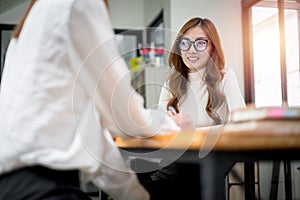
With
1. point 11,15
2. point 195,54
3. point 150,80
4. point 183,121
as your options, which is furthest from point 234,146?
point 11,15

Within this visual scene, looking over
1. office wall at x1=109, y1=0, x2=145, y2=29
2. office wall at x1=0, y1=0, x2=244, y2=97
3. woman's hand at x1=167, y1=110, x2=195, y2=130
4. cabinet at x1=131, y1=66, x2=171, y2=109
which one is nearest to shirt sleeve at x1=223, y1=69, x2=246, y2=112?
woman's hand at x1=167, y1=110, x2=195, y2=130

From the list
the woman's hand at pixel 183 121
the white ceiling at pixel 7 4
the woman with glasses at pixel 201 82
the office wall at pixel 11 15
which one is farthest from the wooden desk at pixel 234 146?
the office wall at pixel 11 15

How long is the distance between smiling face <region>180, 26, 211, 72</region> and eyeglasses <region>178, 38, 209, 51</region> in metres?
0.02

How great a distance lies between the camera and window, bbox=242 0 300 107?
3.80 meters

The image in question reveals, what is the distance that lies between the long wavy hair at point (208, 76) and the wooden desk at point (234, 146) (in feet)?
3.21

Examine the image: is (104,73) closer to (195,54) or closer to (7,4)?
(195,54)

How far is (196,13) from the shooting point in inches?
182

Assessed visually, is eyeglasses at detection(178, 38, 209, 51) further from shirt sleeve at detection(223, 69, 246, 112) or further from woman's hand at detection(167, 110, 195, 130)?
woman's hand at detection(167, 110, 195, 130)

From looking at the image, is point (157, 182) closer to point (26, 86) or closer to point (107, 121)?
point (107, 121)

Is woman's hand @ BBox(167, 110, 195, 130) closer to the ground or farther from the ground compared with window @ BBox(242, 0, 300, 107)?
closer to the ground

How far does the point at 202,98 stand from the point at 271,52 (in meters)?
2.51

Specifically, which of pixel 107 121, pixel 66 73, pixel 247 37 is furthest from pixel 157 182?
pixel 247 37

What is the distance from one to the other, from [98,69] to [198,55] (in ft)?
3.52

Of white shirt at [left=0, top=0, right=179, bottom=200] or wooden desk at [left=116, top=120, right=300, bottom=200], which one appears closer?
wooden desk at [left=116, top=120, right=300, bottom=200]
